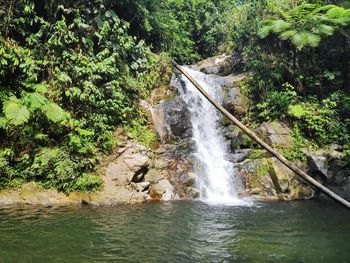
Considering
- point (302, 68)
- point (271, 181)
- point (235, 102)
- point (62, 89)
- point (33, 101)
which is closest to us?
point (33, 101)

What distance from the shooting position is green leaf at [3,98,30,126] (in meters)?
8.79

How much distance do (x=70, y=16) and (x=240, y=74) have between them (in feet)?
26.3

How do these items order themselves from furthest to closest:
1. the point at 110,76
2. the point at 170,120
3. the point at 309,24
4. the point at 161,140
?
the point at 309,24
the point at 170,120
the point at 161,140
the point at 110,76

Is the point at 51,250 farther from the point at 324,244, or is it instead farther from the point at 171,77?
the point at 171,77

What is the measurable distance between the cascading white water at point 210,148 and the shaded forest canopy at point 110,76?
143 centimetres

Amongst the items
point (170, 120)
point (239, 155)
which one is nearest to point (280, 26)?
point (239, 155)

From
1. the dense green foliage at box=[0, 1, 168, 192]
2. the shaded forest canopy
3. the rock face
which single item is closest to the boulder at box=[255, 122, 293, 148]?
the shaded forest canopy

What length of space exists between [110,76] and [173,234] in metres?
7.29

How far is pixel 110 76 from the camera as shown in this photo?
40.6 feet

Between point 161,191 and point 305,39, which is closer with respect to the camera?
point 161,191

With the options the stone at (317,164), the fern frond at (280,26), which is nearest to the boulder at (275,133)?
the stone at (317,164)

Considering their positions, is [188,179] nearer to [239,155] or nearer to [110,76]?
[239,155]

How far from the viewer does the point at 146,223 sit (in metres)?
7.39

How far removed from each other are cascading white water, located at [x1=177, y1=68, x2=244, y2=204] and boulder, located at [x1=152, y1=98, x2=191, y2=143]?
0.48 meters
